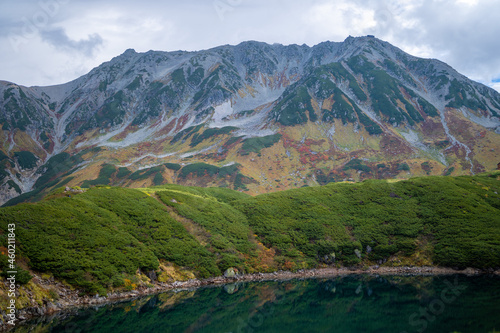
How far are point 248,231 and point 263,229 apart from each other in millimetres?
3431

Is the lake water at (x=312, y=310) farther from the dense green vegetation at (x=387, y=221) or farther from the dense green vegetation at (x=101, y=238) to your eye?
the dense green vegetation at (x=387, y=221)

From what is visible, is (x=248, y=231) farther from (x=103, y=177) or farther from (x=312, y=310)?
(x=103, y=177)

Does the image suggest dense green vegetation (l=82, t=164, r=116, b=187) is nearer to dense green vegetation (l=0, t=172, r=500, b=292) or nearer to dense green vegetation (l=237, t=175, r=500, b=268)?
dense green vegetation (l=0, t=172, r=500, b=292)

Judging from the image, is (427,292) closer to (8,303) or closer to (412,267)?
(412,267)

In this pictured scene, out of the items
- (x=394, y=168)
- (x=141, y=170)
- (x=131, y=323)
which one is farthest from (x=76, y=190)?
(x=394, y=168)

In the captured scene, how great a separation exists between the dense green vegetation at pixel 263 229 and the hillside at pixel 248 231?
20 centimetres

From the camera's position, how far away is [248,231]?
69312 millimetres

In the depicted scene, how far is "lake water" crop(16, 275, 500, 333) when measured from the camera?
1230 inches

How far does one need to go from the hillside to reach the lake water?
21.4 feet

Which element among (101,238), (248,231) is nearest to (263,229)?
(248,231)

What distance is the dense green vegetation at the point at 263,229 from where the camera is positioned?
45469 mm

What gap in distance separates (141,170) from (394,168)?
152 meters

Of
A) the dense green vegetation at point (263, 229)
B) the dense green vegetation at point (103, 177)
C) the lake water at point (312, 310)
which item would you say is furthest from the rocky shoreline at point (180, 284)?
the dense green vegetation at point (103, 177)

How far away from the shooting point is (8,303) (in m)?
34.0
